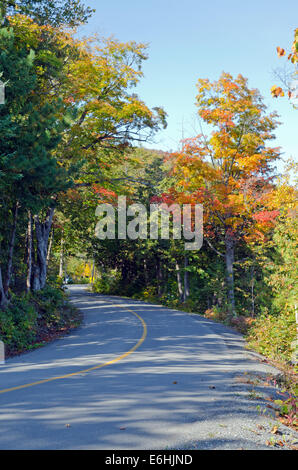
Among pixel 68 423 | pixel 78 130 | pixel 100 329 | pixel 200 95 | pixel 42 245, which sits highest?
pixel 200 95

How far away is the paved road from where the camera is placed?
490 centimetres

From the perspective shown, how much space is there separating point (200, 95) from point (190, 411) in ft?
61.1

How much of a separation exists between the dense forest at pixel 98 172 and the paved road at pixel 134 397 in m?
3.00

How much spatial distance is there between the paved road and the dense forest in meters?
3.00

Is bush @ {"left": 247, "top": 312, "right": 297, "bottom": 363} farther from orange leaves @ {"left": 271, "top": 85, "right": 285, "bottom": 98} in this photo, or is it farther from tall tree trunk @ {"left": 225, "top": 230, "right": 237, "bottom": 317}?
orange leaves @ {"left": 271, "top": 85, "right": 285, "bottom": 98}

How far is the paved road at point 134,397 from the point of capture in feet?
16.1

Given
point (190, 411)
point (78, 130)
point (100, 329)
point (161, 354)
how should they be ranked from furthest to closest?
point (78, 130), point (100, 329), point (161, 354), point (190, 411)

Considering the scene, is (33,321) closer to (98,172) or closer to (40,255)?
(40,255)

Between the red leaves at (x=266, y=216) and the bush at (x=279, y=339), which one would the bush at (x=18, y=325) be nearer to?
the bush at (x=279, y=339)

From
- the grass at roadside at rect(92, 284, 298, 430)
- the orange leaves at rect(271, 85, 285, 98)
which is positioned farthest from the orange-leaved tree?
the orange leaves at rect(271, 85, 285, 98)

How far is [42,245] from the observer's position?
69.4 feet

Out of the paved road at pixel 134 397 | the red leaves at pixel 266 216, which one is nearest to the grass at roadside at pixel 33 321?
the paved road at pixel 134 397
